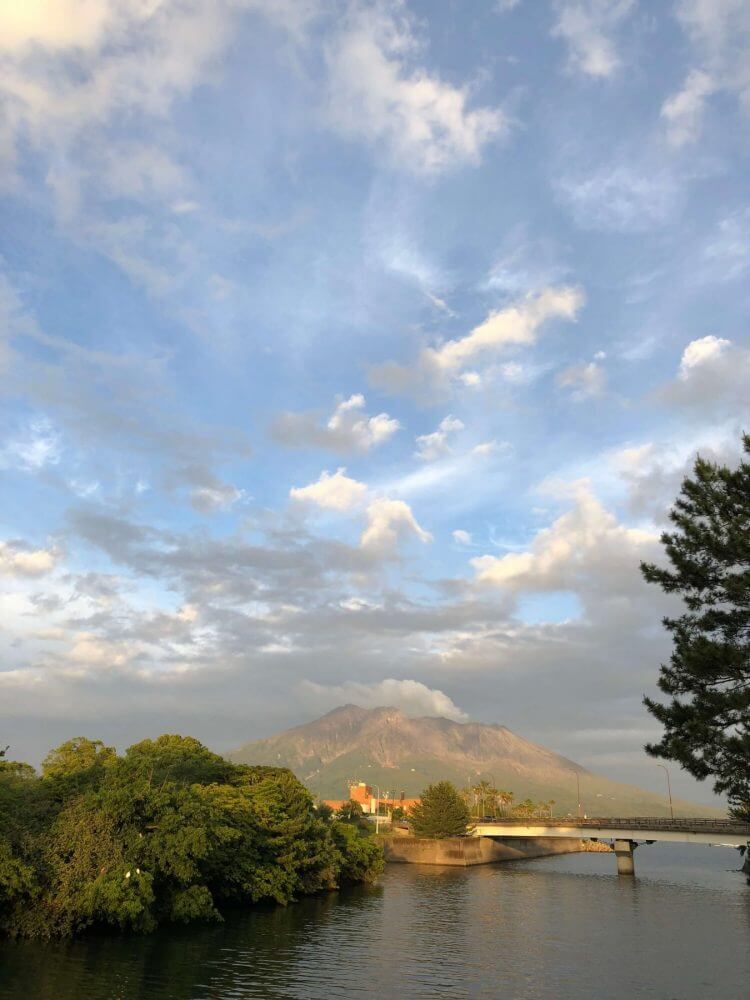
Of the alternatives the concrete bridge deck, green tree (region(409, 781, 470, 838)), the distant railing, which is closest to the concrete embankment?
green tree (region(409, 781, 470, 838))

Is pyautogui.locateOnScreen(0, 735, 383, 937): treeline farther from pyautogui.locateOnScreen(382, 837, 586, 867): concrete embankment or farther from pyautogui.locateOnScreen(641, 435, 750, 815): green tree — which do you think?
pyautogui.locateOnScreen(382, 837, 586, 867): concrete embankment

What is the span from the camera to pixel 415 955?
167 ft

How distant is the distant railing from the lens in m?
113

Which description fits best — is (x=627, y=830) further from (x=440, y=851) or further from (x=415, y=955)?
(x=415, y=955)

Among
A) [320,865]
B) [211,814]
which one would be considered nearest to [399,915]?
[320,865]

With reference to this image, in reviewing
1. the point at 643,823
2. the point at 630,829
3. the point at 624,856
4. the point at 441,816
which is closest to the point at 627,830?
the point at 630,829

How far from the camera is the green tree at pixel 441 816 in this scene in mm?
142250

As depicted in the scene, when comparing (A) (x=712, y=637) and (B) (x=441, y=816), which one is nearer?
(A) (x=712, y=637)

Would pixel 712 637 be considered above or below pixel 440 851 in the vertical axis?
above

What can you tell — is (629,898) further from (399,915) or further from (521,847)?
(521,847)

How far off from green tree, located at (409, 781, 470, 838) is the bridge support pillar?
29.8m

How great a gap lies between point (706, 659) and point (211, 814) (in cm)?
4752

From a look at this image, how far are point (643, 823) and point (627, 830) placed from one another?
3.05 meters

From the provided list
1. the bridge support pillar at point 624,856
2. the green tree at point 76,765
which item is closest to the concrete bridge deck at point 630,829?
the bridge support pillar at point 624,856
